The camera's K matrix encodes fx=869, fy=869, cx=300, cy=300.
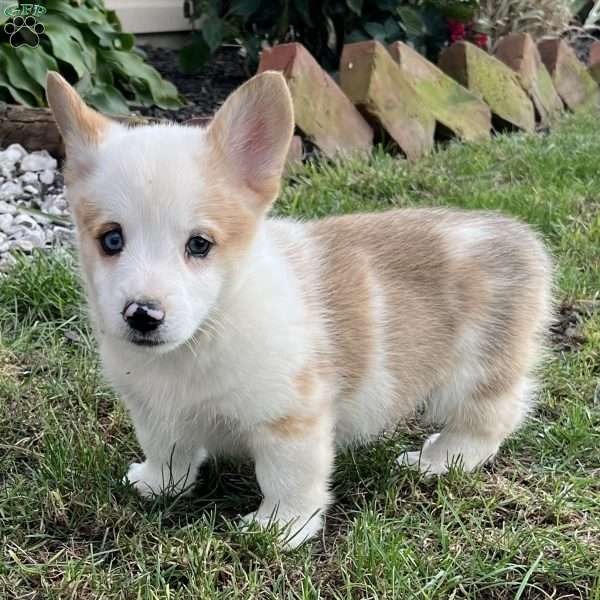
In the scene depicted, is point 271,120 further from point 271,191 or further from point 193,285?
point 193,285

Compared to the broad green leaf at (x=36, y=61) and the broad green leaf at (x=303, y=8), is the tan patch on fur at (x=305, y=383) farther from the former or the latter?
the broad green leaf at (x=303, y=8)

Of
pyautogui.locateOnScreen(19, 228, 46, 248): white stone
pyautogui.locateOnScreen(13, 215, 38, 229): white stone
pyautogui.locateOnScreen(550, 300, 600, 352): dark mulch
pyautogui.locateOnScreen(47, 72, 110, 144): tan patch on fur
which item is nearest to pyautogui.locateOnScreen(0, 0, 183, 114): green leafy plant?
pyautogui.locateOnScreen(13, 215, 38, 229): white stone

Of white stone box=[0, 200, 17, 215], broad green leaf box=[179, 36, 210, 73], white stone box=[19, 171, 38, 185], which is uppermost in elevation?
white stone box=[0, 200, 17, 215]

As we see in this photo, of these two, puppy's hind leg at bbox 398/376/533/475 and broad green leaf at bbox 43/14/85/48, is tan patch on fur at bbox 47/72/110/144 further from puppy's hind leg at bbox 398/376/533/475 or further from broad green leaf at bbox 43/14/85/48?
broad green leaf at bbox 43/14/85/48

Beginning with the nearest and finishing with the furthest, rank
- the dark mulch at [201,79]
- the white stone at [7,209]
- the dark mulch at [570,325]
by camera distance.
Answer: the dark mulch at [570,325] → the white stone at [7,209] → the dark mulch at [201,79]

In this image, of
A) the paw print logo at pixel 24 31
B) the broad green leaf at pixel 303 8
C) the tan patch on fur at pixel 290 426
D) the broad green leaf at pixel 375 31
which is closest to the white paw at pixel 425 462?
the tan patch on fur at pixel 290 426

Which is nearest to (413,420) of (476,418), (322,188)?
(476,418)
